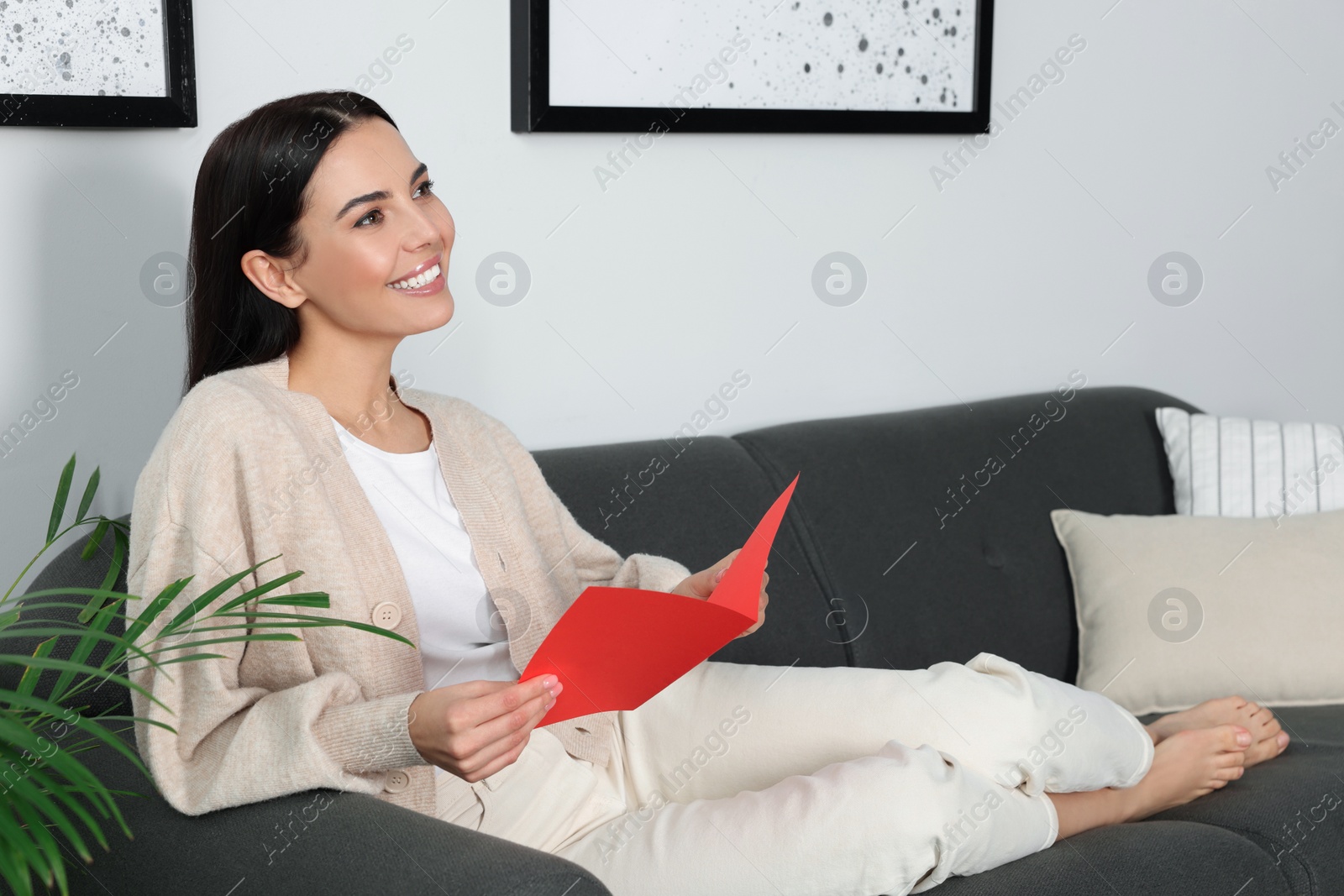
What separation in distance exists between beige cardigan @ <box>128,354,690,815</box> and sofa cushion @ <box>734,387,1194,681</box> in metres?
0.50

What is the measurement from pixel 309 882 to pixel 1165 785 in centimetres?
103

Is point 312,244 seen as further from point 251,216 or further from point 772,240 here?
point 772,240

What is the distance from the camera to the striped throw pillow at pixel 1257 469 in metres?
2.18

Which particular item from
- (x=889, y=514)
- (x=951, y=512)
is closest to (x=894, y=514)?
(x=889, y=514)

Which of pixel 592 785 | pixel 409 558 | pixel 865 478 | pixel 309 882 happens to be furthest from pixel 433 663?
pixel 865 478

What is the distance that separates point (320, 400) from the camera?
144 cm

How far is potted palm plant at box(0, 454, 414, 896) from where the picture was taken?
2.55 ft

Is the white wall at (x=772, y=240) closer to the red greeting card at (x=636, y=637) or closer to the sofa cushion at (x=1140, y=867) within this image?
the red greeting card at (x=636, y=637)

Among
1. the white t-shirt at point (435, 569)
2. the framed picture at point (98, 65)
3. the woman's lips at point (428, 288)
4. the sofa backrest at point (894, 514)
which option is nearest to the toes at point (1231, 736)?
the sofa backrest at point (894, 514)

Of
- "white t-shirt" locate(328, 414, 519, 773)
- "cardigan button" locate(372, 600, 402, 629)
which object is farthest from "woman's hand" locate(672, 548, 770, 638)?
"cardigan button" locate(372, 600, 402, 629)

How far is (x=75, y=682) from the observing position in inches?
53.6

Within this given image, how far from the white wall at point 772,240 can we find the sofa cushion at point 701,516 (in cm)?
18

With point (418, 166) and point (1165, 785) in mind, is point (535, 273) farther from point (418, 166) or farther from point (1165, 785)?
point (1165, 785)

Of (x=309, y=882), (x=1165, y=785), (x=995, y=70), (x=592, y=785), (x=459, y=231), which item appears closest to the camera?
(x=309, y=882)
